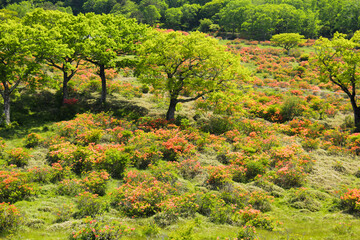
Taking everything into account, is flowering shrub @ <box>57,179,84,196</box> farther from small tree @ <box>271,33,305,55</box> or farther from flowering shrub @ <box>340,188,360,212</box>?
small tree @ <box>271,33,305,55</box>

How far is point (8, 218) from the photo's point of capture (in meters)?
8.98

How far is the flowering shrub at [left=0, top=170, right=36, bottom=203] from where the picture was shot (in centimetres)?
1083

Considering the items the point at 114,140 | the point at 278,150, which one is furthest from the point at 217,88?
the point at 114,140

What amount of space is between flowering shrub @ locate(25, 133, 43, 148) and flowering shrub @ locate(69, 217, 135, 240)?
9.75 meters

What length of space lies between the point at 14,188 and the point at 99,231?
525 cm

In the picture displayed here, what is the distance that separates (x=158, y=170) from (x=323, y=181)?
9352 mm

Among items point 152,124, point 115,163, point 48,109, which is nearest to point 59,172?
point 115,163

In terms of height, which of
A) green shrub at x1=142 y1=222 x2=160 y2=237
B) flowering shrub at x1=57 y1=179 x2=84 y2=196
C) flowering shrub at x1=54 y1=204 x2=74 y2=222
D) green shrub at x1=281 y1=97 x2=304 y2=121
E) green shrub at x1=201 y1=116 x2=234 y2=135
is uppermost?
green shrub at x1=281 y1=97 x2=304 y2=121

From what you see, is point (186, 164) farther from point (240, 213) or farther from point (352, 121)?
point (352, 121)

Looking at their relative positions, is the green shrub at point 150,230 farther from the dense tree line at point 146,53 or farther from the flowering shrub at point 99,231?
the dense tree line at point 146,53

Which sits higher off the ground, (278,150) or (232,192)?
(278,150)

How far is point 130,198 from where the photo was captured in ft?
36.1

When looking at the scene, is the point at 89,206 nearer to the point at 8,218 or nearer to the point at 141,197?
the point at 141,197

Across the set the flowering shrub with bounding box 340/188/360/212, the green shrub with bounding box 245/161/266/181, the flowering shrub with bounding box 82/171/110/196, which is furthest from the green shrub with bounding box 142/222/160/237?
the flowering shrub with bounding box 340/188/360/212
